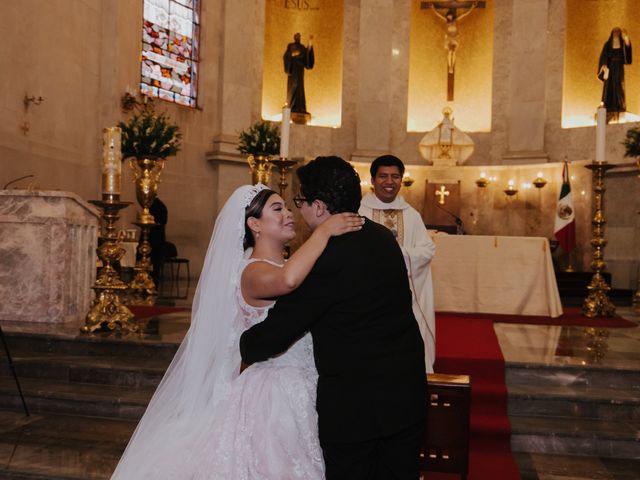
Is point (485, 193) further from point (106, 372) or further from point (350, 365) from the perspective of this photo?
point (350, 365)

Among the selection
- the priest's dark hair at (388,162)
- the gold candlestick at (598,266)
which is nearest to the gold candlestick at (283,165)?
the priest's dark hair at (388,162)

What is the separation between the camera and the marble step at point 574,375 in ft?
18.7

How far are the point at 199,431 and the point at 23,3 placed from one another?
9156 mm

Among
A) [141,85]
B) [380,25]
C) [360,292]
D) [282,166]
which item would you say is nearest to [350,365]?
[360,292]

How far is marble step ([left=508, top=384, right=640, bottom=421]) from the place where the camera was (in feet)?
17.3

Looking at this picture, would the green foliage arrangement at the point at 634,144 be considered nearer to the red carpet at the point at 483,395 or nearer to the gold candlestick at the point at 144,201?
the red carpet at the point at 483,395

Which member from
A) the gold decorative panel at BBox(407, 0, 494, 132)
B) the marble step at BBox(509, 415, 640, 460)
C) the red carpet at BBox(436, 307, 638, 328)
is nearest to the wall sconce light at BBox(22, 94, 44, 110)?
the red carpet at BBox(436, 307, 638, 328)

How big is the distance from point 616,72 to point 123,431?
1305 cm

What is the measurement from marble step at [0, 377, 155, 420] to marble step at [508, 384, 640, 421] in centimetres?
283

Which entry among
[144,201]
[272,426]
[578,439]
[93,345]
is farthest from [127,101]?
[272,426]

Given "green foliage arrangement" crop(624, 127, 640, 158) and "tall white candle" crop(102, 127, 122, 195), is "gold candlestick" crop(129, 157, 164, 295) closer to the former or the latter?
"tall white candle" crop(102, 127, 122, 195)

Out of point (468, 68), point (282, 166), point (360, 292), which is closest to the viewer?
point (360, 292)

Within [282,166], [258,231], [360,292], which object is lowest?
[360,292]

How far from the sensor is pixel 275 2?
663 inches
